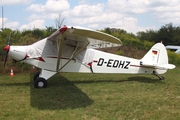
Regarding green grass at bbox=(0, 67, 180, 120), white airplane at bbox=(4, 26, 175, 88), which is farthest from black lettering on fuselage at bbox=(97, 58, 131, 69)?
green grass at bbox=(0, 67, 180, 120)

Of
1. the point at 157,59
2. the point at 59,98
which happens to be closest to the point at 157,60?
the point at 157,59

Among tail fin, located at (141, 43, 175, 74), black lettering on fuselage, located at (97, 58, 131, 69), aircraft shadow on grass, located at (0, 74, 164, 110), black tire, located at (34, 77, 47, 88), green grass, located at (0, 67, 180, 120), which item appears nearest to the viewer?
green grass, located at (0, 67, 180, 120)

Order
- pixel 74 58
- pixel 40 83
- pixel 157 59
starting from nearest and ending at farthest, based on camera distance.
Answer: pixel 40 83
pixel 74 58
pixel 157 59

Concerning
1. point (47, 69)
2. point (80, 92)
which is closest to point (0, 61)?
point (47, 69)

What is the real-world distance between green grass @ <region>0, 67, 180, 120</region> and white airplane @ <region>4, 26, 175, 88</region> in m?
0.96

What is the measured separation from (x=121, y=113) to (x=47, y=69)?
4074mm

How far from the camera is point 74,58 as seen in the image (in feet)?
29.1

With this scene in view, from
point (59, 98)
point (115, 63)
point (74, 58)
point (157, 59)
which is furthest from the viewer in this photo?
point (157, 59)

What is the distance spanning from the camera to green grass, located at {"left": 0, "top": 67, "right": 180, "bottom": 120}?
5.01 metres

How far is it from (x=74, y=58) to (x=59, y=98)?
2656 millimetres

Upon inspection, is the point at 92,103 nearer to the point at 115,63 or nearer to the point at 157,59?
the point at 115,63

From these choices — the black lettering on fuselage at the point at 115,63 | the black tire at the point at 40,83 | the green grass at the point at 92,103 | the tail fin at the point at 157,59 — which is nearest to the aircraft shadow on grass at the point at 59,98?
the green grass at the point at 92,103

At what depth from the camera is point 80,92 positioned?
7.29m

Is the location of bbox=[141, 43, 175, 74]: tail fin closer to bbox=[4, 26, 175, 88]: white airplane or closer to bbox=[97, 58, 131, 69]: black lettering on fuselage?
bbox=[4, 26, 175, 88]: white airplane
